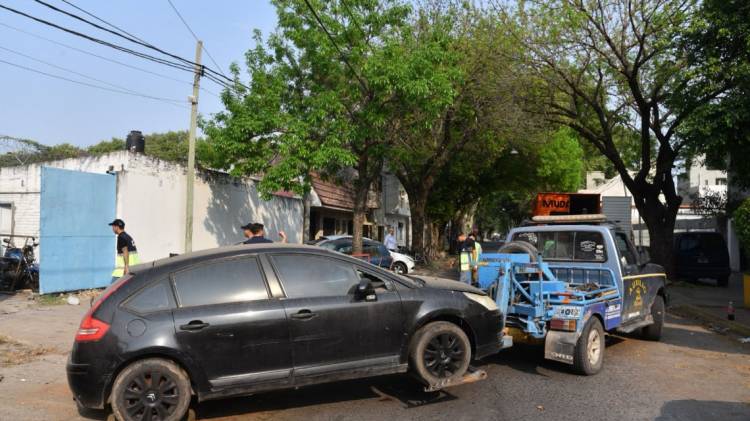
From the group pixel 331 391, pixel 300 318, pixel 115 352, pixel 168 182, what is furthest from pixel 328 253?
pixel 168 182

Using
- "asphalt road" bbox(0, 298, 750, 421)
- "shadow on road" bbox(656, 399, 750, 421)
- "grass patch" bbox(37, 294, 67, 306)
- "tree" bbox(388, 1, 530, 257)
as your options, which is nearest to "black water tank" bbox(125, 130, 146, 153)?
"grass patch" bbox(37, 294, 67, 306)

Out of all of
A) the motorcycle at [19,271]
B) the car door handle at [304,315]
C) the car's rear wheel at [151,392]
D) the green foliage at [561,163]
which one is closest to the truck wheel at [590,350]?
the car door handle at [304,315]

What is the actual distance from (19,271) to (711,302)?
52.8ft

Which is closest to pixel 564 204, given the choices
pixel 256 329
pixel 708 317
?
pixel 708 317

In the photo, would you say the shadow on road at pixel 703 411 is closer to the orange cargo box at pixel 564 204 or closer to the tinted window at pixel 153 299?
the tinted window at pixel 153 299

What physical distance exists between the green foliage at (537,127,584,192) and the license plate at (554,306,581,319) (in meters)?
24.3

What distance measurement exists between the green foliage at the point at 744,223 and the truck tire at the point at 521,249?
476 centimetres

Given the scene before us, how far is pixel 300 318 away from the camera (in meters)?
5.01

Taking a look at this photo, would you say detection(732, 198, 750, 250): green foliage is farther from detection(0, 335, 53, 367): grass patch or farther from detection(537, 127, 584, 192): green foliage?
detection(537, 127, 584, 192): green foliage

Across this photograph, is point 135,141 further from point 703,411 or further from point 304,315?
point 703,411

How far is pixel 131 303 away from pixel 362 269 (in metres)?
2.12

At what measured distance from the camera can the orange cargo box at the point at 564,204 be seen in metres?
14.5

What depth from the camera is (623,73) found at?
54.3 ft

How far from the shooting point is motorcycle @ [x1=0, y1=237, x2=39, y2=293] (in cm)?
1224
